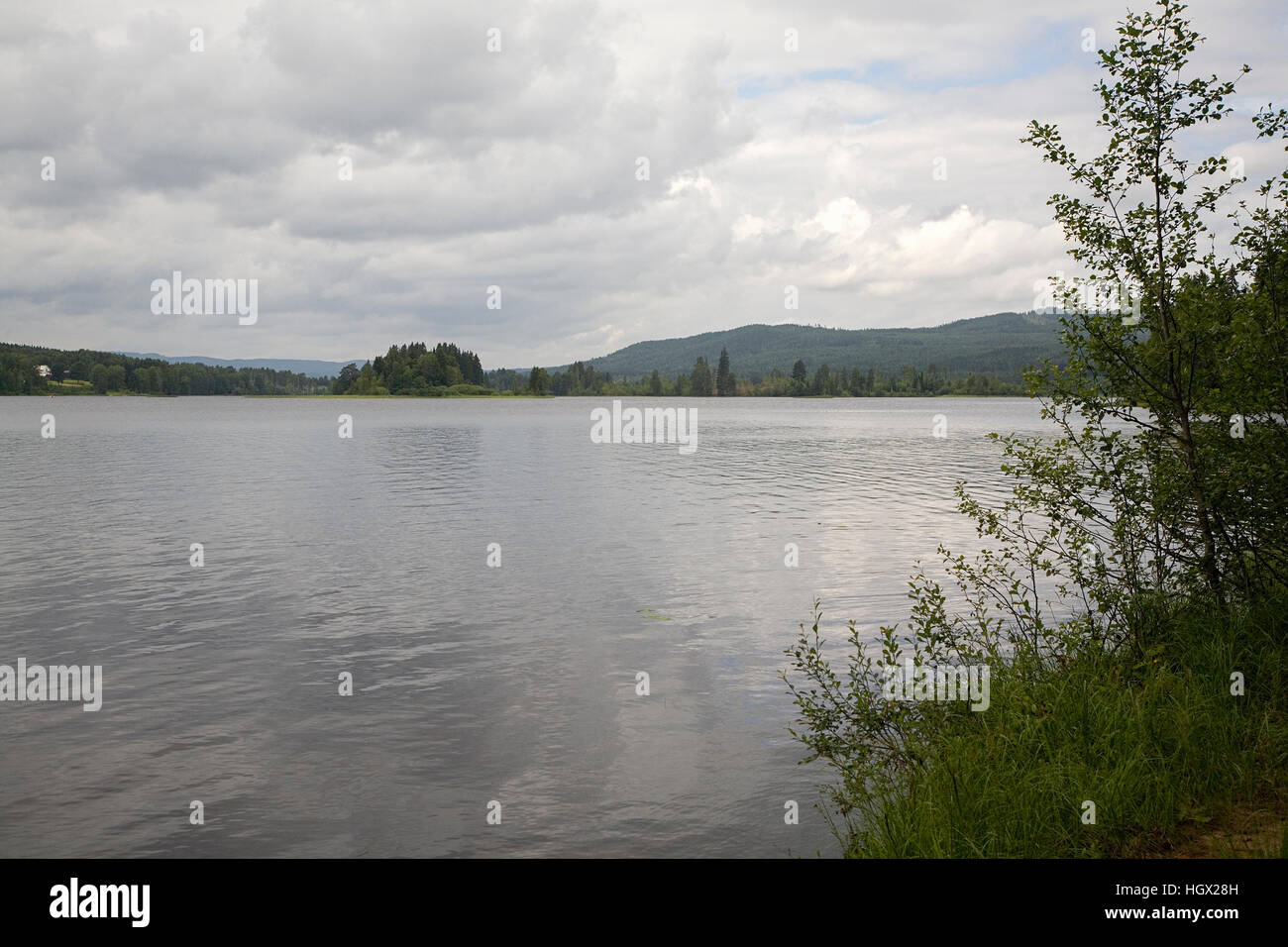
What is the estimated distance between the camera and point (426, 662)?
18.5m

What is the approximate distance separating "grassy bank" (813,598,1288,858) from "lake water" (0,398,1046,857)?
1.85 m

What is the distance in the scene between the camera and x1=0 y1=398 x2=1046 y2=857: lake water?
38.9 ft

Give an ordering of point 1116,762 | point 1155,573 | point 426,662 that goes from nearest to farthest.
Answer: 1. point 1116,762
2. point 1155,573
3. point 426,662

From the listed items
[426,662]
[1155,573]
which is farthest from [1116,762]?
[426,662]

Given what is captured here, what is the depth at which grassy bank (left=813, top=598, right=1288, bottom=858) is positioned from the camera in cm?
951

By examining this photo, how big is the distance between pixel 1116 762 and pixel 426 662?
12.6 metres

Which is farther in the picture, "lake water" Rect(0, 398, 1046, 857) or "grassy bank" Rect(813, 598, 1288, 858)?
"lake water" Rect(0, 398, 1046, 857)

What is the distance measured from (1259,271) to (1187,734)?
657cm

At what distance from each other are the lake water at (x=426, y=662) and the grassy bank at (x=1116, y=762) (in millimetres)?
1851

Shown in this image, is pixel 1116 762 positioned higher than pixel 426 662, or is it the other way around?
pixel 1116 762

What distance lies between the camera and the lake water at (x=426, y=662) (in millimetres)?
11867

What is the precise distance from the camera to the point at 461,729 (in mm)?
14898

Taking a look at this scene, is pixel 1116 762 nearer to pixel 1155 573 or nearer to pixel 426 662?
pixel 1155 573
